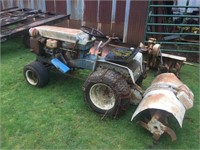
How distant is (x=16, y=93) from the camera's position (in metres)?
3.60

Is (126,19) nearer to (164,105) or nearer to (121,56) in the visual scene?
(121,56)

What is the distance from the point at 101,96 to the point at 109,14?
322cm

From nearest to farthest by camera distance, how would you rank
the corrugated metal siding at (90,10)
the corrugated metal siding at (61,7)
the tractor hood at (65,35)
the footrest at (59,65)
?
the tractor hood at (65,35) → the footrest at (59,65) → the corrugated metal siding at (90,10) → the corrugated metal siding at (61,7)

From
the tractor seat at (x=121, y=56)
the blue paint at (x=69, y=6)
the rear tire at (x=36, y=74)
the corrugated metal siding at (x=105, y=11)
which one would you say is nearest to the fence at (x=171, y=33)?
the corrugated metal siding at (x=105, y=11)

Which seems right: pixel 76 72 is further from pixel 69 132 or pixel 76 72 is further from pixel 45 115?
pixel 69 132

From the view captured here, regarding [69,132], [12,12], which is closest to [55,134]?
[69,132]

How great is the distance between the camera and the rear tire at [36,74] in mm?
3557

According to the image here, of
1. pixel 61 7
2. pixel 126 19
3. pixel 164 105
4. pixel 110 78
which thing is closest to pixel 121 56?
pixel 110 78

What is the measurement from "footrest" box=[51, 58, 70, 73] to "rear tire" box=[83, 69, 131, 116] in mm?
574

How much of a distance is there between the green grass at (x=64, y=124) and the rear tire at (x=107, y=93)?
0.15 meters

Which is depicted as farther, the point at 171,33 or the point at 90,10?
the point at 90,10

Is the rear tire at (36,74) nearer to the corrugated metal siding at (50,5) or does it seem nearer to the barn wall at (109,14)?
the barn wall at (109,14)

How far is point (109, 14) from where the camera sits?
5.73 meters

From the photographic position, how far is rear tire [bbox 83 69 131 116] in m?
2.78
